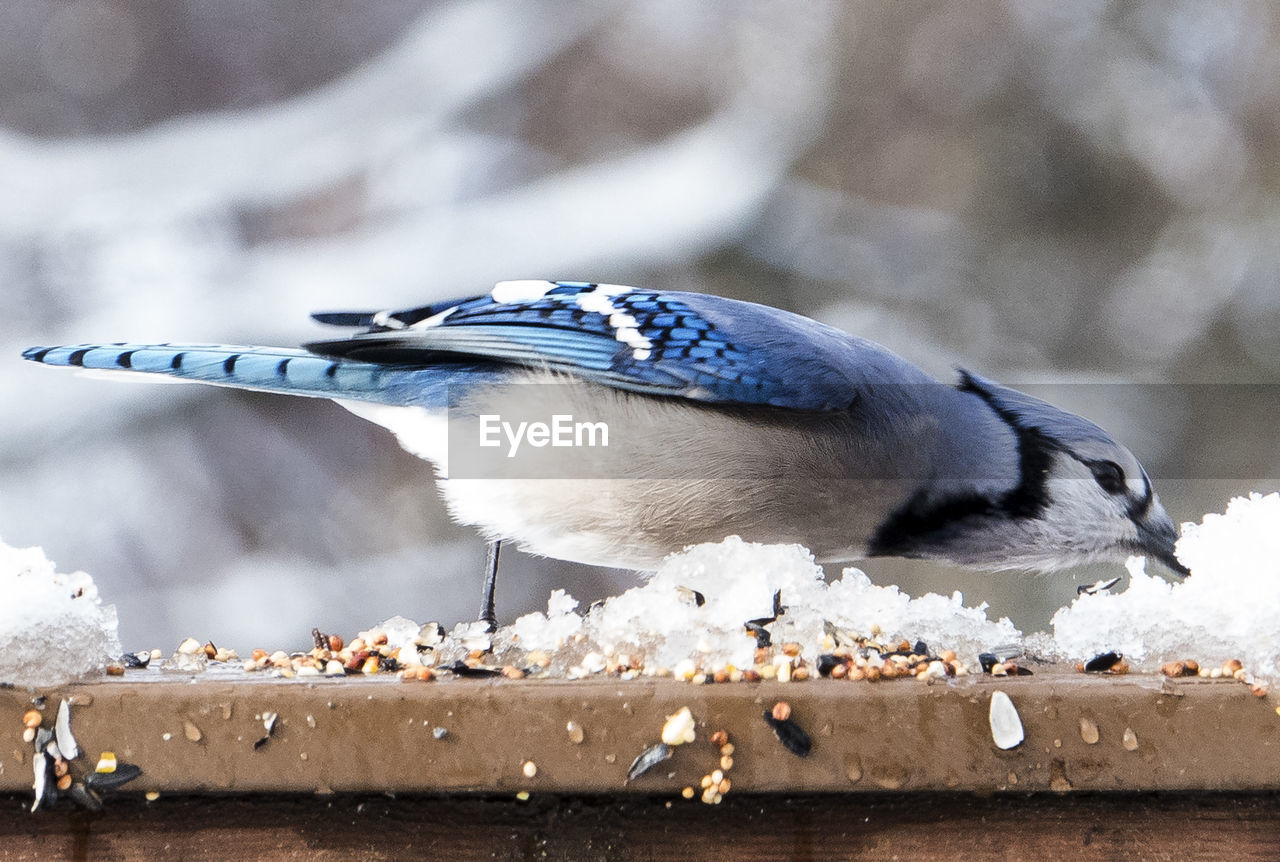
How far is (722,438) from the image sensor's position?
971 millimetres

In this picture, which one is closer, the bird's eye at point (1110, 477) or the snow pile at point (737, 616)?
the snow pile at point (737, 616)

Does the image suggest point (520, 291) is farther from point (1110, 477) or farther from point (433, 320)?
point (1110, 477)

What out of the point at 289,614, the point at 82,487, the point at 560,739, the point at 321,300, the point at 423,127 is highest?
the point at 423,127

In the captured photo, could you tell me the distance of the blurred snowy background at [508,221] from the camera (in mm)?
1631

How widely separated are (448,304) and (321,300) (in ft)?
1.98

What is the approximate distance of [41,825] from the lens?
61 cm

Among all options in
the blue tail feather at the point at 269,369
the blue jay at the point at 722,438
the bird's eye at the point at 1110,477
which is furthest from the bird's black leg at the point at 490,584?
the bird's eye at the point at 1110,477

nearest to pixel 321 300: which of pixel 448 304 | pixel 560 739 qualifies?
pixel 448 304

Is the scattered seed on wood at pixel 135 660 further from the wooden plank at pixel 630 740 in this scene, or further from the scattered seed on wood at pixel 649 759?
the scattered seed on wood at pixel 649 759

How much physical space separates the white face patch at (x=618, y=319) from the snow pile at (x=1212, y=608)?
16.6 inches

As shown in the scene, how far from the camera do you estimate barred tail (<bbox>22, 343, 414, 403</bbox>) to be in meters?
0.94

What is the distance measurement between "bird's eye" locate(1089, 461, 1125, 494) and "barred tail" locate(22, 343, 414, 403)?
1.85 feet

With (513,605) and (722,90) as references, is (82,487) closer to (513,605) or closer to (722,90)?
(513,605)

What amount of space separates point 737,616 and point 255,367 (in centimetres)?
51
